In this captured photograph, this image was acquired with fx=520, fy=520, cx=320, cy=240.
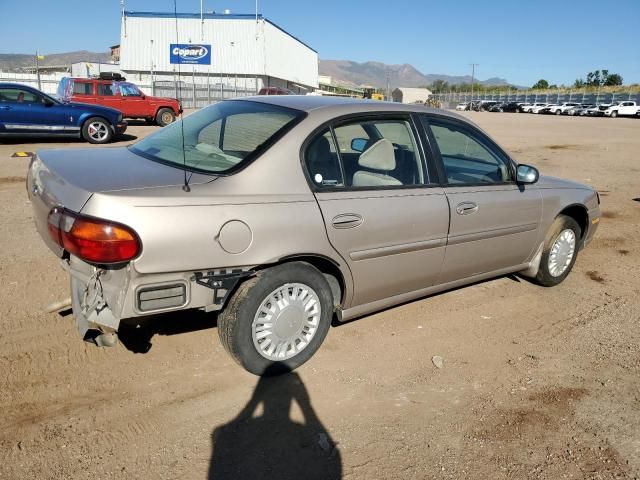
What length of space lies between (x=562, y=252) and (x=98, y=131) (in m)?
12.7

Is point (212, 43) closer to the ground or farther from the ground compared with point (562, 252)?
farther from the ground

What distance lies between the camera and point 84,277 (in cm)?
274

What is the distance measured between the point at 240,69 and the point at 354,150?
44.2 metres

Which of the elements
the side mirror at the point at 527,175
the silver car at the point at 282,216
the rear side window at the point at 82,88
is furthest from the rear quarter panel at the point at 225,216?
the rear side window at the point at 82,88

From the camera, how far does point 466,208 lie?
3.82m

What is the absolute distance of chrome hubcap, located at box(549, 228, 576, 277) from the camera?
4.73 metres

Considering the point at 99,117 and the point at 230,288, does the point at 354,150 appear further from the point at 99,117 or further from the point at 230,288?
the point at 99,117

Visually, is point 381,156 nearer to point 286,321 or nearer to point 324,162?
point 324,162

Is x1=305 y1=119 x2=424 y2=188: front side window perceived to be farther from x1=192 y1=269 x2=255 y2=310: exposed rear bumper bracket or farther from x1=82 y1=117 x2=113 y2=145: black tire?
x1=82 y1=117 x2=113 y2=145: black tire

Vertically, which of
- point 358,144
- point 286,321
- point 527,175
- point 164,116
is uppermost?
point 164,116

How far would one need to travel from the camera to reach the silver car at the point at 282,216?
8.59 ft

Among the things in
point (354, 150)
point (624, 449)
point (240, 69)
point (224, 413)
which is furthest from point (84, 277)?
point (240, 69)

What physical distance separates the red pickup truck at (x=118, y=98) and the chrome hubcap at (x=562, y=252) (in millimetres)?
16736

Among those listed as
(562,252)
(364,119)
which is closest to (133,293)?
(364,119)
